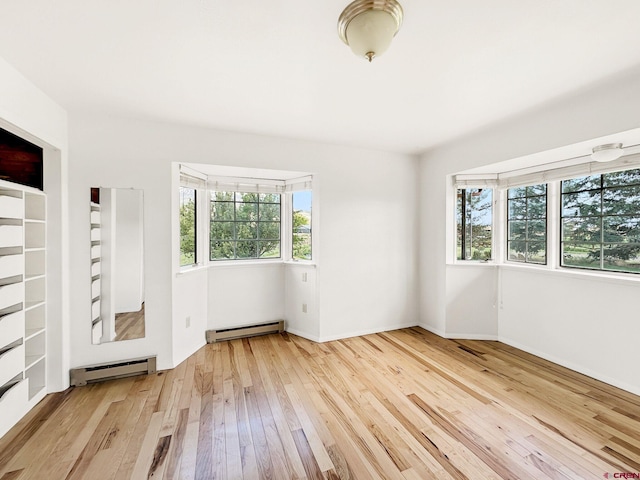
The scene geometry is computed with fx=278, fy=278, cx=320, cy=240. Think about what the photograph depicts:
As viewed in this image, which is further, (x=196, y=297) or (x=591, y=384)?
(x=196, y=297)

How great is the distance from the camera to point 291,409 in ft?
7.04

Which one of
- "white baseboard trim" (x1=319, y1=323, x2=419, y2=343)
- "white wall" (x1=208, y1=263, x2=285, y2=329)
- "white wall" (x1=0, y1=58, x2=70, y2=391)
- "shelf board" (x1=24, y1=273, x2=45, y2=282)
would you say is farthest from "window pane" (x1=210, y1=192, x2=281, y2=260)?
"shelf board" (x1=24, y1=273, x2=45, y2=282)

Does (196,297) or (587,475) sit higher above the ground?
(196,297)

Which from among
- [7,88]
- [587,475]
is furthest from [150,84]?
[587,475]

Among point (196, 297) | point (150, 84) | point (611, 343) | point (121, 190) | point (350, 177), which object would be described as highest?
point (150, 84)

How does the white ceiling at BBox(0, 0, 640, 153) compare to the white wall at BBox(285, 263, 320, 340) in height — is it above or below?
above

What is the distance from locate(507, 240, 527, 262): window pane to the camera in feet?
10.9

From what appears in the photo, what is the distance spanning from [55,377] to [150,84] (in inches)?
100

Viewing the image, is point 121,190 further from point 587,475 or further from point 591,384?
point 591,384

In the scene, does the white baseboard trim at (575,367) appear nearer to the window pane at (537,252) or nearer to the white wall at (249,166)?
the window pane at (537,252)

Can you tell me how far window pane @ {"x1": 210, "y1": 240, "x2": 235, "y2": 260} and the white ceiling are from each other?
5.00ft

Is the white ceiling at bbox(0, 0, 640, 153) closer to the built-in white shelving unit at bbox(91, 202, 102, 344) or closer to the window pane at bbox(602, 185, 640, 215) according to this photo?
the built-in white shelving unit at bbox(91, 202, 102, 344)

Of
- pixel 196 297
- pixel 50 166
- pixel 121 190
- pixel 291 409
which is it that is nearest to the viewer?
pixel 291 409

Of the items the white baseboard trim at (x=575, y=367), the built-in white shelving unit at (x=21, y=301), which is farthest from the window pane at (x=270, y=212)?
the white baseboard trim at (x=575, y=367)
